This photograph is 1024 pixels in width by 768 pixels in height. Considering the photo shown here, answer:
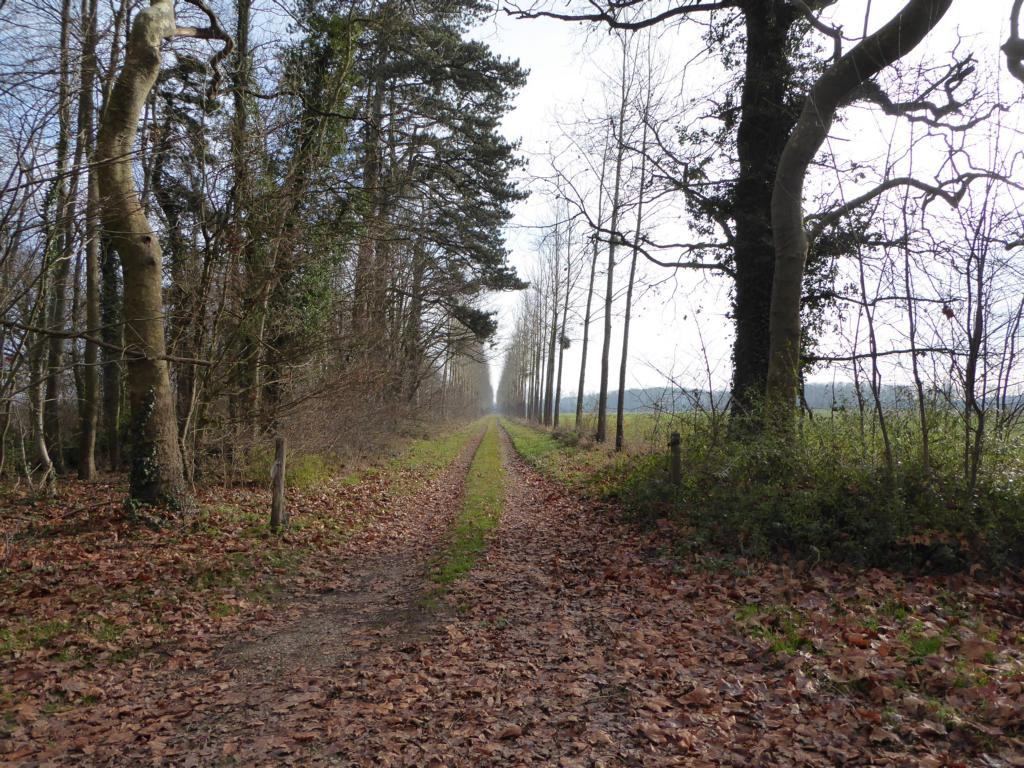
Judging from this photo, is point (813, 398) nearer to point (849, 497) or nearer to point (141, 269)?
point (849, 497)

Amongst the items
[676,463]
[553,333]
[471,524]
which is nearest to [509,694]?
[471,524]

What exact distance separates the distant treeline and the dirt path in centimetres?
414

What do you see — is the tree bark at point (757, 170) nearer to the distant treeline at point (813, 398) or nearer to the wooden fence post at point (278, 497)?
the distant treeline at point (813, 398)

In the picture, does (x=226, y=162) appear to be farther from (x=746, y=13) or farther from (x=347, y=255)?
(x=746, y=13)

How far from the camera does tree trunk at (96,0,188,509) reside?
7695 mm

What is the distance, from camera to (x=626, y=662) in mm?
4789

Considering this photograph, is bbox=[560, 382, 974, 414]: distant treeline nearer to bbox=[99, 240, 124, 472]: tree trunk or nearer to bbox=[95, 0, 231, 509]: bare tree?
bbox=[95, 0, 231, 509]: bare tree

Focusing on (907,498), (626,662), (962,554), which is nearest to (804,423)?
(907,498)

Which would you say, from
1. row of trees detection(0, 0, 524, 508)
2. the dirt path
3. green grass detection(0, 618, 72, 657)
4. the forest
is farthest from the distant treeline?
green grass detection(0, 618, 72, 657)

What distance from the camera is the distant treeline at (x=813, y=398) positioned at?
8609 millimetres

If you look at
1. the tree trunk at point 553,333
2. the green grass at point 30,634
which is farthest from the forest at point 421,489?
the tree trunk at point 553,333

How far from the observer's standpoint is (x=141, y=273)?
8.24 m

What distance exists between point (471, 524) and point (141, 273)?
637 centimetres

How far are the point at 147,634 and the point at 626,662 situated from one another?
173 inches
